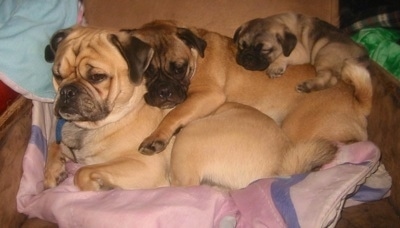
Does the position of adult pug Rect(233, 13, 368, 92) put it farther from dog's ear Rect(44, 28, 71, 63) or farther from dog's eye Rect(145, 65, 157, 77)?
dog's ear Rect(44, 28, 71, 63)

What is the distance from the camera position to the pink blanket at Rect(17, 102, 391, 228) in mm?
1581

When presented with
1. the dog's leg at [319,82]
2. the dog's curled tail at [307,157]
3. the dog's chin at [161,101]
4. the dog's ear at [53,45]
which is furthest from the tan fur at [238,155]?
the dog's ear at [53,45]

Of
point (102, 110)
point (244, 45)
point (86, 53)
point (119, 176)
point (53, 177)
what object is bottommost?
point (53, 177)

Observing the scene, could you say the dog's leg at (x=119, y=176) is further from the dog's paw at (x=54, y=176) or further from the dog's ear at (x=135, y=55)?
the dog's ear at (x=135, y=55)

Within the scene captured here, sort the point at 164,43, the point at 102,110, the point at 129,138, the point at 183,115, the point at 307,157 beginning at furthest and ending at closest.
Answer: the point at 164,43, the point at 183,115, the point at 129,138, the point at 102,110, the point at 307,157

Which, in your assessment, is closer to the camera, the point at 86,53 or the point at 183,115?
the point at 86,53

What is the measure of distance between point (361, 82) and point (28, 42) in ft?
5.74

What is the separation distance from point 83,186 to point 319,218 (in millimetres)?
1023

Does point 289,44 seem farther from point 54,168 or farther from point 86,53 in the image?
point 54,168

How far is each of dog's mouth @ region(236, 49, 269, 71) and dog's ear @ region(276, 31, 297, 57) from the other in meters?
0.14

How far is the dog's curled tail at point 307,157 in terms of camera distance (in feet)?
5.87

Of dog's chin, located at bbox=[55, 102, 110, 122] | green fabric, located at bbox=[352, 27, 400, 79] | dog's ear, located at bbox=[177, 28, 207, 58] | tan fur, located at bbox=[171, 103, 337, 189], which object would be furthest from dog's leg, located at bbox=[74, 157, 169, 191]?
green fabric, located at bbox=[352, 27, 400, 79]

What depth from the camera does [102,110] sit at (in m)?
1.94

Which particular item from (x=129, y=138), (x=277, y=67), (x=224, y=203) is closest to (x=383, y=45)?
(x=277, y=67)
